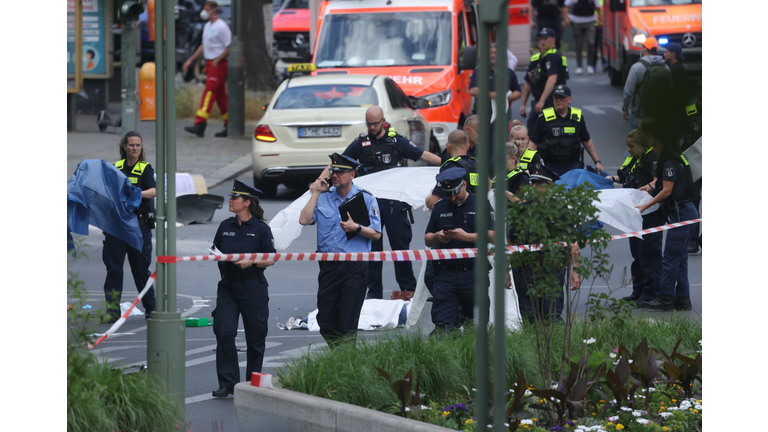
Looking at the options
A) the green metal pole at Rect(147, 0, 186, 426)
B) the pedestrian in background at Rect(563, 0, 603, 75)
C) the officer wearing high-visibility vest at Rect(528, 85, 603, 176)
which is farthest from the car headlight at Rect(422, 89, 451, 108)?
the pedestrian in background at Rect(563, 0, 603, 75)

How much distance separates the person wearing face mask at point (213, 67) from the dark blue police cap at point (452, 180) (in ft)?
40.6

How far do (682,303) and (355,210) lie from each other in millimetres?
3285

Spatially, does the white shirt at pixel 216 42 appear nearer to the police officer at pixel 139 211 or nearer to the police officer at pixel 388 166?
the police officer at pixel 388 166

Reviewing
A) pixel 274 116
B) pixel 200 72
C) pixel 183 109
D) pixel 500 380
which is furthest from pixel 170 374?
pixel 200 72

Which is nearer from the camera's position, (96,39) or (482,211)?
(482,211)

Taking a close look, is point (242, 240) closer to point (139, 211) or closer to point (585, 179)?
point (139, 211)

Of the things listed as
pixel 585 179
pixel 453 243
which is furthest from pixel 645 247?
pixel 453 243

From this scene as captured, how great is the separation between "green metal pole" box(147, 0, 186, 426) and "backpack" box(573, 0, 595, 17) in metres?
22.1

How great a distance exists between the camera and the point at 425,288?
8.10 meters

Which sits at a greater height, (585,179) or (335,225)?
(585,179)

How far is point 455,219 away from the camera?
7.38 metres

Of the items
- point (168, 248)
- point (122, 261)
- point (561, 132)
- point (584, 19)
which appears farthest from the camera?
point (584, 19)

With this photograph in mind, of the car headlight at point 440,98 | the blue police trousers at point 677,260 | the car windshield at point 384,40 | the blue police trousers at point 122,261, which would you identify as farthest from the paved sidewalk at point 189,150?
the blue police trousers at point 677,260

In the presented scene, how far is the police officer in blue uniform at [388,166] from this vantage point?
372 inches
